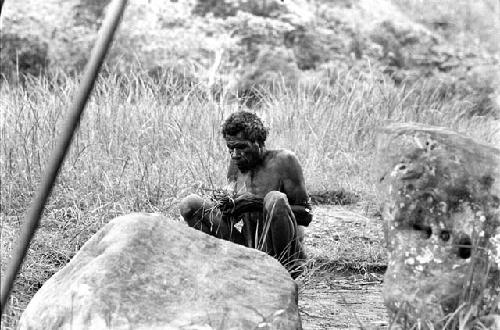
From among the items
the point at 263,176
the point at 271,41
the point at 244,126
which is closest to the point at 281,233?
the point at 263,176

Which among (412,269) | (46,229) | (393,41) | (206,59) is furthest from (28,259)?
(393,41)

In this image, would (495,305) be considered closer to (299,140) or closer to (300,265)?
(300,265)

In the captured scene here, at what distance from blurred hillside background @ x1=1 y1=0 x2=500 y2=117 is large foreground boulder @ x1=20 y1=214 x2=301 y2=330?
294 inches

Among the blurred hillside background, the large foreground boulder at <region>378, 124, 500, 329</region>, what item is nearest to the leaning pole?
the large foreground boulder at <region>378, 124, 500, 329</region>

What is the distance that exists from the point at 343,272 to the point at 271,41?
362 inches

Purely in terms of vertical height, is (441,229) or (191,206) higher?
(441,229)

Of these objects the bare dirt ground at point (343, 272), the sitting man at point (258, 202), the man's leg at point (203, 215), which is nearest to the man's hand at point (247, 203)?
the sitting man at point (258, 202)

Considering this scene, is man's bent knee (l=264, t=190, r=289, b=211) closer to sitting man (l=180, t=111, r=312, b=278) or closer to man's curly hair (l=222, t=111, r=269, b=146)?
sitting man (l=180, t=111, r=312, b=278)

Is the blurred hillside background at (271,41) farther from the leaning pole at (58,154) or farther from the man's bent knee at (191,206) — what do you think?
the leaning pole at (58,154)

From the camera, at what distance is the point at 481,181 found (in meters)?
2.98

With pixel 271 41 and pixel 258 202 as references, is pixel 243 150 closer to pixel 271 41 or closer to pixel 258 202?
pixel 258 202

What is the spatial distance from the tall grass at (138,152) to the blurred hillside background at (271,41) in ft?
10.3

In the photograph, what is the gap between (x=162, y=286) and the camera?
304 centimetres

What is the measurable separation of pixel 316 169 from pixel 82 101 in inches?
196
